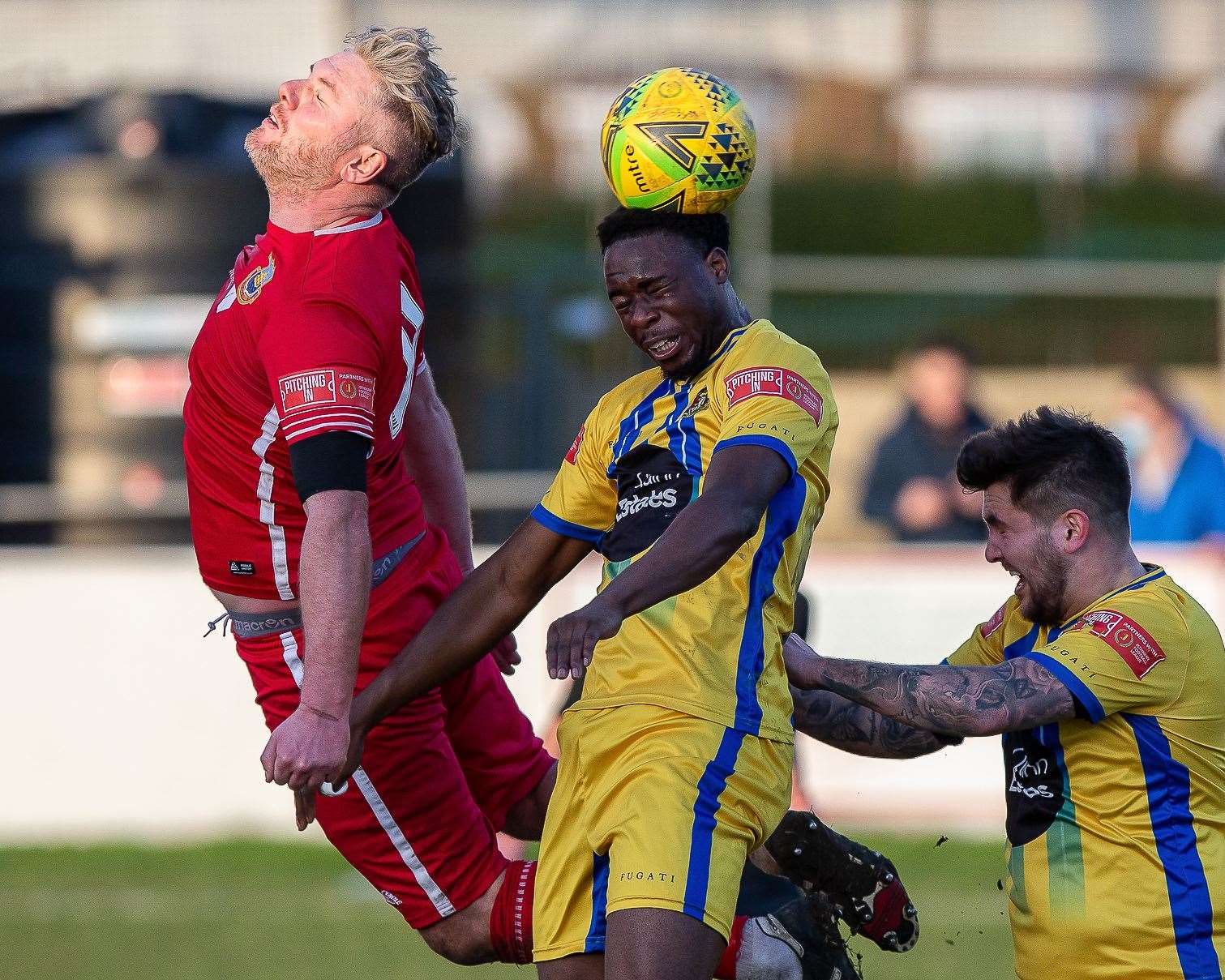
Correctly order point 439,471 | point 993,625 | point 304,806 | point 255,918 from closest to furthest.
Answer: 1. point 304,806
2. point 993,625
3. point 439,471
4. point 255,918

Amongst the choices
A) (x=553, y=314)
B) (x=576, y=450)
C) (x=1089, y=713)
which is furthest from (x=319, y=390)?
(x=553, y=314)

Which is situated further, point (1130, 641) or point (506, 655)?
point (506, 655)

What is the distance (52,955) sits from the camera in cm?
742

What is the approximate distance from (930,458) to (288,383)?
775cm

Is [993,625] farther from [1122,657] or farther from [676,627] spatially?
[676,627]

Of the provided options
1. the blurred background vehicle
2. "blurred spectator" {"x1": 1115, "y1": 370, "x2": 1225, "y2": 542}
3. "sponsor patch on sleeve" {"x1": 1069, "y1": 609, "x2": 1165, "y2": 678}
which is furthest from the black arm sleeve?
"blurred spectator" {"x1": 1115, "y1": 370, "x2": 1225, "y2": 542}

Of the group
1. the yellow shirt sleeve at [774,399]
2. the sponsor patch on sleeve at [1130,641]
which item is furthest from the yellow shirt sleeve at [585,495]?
the sponsor patch on sleeve at [1130,641]

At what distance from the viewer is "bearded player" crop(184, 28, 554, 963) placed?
378 centimetres

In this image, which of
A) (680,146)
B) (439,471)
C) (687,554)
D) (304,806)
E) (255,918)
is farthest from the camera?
(255,918)

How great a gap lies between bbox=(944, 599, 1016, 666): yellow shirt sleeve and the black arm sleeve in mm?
1483

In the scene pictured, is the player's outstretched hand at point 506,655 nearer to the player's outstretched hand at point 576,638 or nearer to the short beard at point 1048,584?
the player's outstretched hand at point 576,638

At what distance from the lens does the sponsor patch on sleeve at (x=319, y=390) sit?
377 cm

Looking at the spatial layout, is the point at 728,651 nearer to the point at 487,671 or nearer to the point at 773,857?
the point at 773,857

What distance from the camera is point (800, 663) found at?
3971mm
